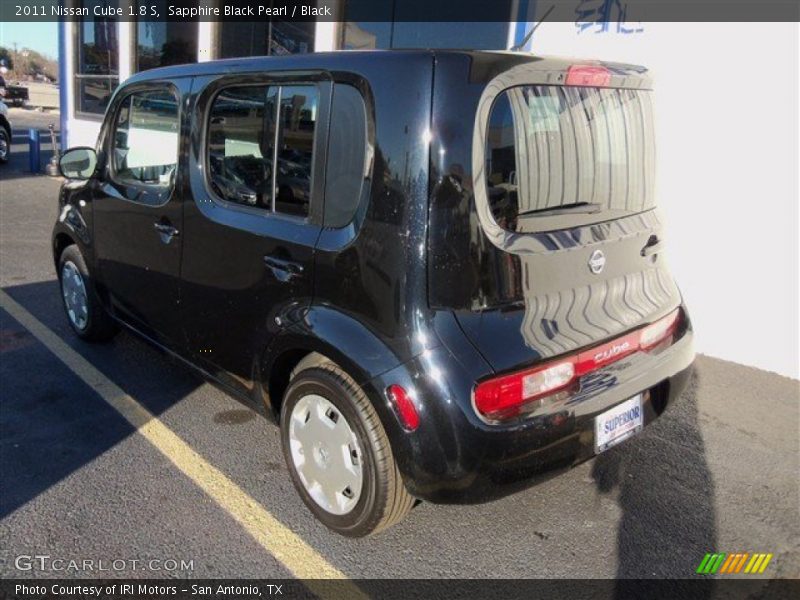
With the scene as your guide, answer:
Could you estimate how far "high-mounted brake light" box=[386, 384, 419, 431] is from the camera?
2.26 m

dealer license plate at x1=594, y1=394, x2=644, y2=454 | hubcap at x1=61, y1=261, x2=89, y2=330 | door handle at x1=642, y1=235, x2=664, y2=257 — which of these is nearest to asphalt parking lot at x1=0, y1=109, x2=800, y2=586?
hubcap at x1=61, y1=261, x2=89, y2=330

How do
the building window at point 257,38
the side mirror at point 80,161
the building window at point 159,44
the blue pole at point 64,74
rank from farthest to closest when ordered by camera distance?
the blue pole at point 64,74 < the building window at point 159,44 < the building window at point 257,38 < the side mirror at point 80,161

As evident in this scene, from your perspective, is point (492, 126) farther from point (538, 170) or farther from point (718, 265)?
point (718, 265)

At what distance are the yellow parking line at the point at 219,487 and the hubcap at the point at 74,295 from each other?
235 millimetres

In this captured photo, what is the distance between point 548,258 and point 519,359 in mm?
394

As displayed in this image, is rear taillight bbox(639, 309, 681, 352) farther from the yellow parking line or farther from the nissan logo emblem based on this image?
the yellow parking line

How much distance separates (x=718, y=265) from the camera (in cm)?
480

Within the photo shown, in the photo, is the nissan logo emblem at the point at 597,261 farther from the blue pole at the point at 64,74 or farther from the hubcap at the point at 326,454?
the blue pole at the point at 64,74

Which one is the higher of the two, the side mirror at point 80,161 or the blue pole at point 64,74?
the blue pole at point 64,74

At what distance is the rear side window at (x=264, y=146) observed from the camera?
105 inches

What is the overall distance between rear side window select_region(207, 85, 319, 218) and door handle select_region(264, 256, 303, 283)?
0.20m

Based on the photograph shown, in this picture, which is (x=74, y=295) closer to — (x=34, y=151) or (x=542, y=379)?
(x=542, y=379)

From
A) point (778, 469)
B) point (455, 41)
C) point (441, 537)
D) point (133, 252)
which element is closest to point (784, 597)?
point (778, 469)

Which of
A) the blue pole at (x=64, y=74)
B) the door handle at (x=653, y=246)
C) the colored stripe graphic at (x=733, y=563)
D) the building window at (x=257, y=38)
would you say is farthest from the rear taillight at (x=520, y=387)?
the blue pole at (x=64, y=74)
